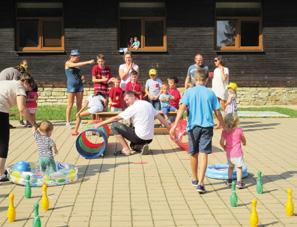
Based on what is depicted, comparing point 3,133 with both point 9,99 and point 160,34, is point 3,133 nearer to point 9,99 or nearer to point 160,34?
point 9,99

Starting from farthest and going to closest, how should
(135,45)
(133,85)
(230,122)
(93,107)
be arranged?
(135,45)
(133,85)
(93,107)
(230,122)

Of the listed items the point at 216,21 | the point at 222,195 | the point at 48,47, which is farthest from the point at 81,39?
the point at 222,195

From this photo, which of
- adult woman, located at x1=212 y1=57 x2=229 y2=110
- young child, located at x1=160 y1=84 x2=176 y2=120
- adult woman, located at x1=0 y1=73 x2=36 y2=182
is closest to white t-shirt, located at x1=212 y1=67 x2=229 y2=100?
adult woman, located at x1=212 y1=57 x2=229 y2=110

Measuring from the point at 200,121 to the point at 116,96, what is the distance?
5839mm

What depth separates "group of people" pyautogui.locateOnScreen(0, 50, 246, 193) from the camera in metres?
7.93

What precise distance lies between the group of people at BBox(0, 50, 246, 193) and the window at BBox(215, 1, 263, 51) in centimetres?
785

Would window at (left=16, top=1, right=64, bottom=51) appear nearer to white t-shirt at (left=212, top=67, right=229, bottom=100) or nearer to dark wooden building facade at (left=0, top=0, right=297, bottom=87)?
dark wooden building facade at (left=0, top=0, right=297, bottom=87)

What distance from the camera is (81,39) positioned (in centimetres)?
2180

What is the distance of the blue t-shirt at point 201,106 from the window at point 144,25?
1420 centimetres

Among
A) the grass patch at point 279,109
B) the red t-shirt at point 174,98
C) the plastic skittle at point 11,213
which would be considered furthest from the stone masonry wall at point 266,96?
the plastic skittle at point 11,213

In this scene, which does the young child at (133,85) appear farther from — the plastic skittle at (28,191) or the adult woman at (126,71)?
the plastic skittle at (28,191)

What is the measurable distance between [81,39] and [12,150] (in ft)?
35.4

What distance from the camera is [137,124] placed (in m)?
10.9

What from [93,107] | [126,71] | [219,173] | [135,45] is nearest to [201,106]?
[219,173]
